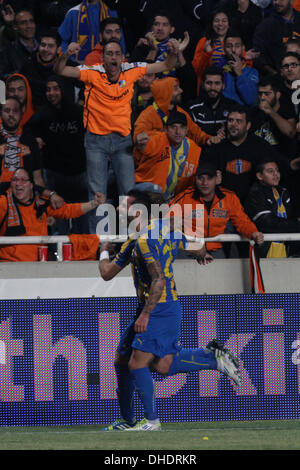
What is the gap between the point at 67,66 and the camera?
34.0 feet

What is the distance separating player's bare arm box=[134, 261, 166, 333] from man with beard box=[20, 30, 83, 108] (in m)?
4.13

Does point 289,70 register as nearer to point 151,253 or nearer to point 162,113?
point 162,113

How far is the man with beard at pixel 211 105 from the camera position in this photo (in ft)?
35.3

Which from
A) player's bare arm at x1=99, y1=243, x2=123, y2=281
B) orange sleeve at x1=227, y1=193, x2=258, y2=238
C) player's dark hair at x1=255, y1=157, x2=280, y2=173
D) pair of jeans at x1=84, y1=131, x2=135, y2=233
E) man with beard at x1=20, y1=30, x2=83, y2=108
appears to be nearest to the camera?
player's bare arm at x1=99, y1=243, x2=123, y2=281

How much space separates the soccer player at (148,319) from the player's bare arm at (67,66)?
3.17 m

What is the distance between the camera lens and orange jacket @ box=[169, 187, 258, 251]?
9.45m

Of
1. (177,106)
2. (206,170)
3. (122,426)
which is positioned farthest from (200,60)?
(122,426)

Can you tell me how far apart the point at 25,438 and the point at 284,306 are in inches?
125

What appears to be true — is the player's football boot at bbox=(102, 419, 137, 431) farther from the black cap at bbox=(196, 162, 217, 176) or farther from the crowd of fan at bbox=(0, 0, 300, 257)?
the black cap at bbox=(196, 162, 217, 176)

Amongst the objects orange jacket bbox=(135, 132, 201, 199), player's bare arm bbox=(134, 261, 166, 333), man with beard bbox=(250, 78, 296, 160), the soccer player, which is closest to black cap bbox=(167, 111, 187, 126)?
orange jacket bbox=(135, 132, 201, 199)

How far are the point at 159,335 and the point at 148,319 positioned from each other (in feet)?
0.66

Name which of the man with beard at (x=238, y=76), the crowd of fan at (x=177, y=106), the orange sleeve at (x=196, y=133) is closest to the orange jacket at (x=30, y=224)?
the crowd of fan at (x=177, y=106)

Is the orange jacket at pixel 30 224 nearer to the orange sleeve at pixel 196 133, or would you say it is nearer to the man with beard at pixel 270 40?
the orange sleeve at pixel 196 133

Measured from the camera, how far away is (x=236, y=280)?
9.35 metres
